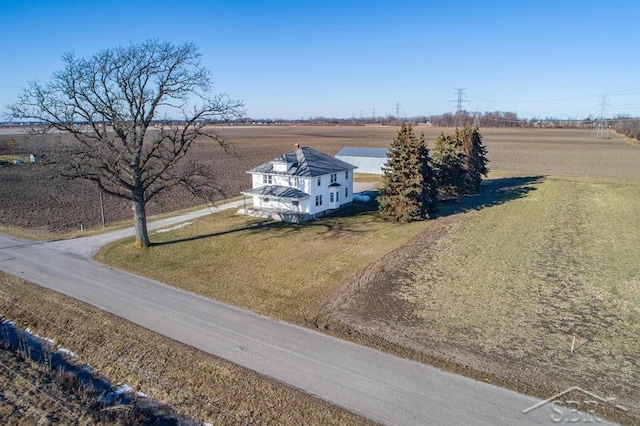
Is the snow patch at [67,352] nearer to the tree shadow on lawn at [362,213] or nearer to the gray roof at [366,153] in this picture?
the tree shadow on lawn at [362,213]

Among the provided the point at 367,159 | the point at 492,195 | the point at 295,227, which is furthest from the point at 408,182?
the point at 367,159

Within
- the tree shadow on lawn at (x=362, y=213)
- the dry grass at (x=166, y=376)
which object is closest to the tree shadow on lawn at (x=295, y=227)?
the tree shadow on lawn at (x=362, y=213)

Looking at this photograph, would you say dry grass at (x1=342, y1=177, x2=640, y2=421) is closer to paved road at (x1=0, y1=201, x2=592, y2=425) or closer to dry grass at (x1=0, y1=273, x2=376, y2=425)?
paved road at (x1=0, y1=201, x2=592, y2=425)

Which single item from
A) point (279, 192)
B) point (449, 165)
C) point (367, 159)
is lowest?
point (279, 192)

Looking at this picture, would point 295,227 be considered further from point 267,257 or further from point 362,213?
point 362,213

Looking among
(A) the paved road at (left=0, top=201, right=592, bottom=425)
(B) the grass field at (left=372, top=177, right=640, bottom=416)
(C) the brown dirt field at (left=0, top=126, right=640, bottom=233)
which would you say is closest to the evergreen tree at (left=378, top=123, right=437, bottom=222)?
(B) the grass field at (left=372, top=177, right=640, bottom=416)
